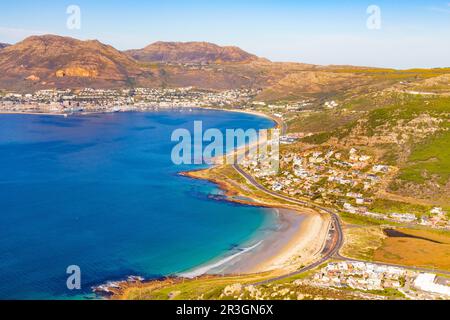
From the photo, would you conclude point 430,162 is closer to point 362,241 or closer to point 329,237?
point 362,241

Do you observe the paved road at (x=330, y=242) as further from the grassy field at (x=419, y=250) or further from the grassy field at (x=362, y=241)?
the grassy field at (x=419, y=250)

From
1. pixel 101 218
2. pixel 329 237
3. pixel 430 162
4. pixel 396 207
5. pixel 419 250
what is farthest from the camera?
pixel 430 162

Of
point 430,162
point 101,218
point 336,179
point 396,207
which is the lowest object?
point 101,218

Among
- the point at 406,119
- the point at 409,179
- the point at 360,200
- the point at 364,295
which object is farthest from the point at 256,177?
the point at 364,295

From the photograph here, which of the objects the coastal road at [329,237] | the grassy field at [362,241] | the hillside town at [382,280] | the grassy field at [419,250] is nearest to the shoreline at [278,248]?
A: the coastal road at [329,237]

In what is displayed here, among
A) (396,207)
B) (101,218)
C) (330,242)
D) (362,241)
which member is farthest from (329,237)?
(101,218)

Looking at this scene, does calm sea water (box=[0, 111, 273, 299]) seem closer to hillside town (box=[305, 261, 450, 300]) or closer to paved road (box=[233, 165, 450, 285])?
paved road (box=[233, 165, 450, 285])

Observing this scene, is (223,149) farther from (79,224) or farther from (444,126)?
(79,224)

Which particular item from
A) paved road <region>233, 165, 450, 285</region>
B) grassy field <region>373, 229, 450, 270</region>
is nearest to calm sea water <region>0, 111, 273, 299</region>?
paved road <region>233, 165, 450, 285</region>

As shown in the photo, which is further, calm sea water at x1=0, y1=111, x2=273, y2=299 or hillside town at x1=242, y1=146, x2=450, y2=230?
hillside town at x1=242, y1=146, x2=450, y2=230
